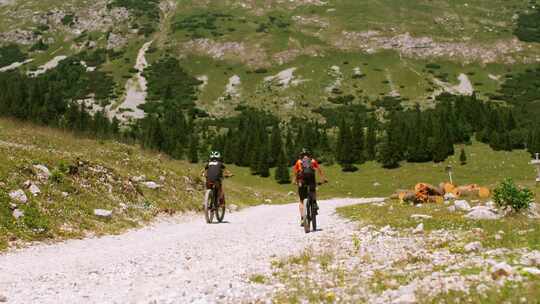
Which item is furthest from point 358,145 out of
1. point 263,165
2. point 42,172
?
point 42,172

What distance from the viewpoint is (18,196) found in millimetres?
17438

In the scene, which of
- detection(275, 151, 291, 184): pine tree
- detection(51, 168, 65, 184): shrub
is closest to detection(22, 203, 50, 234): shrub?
detection(51, 168, 65, 184): shrub

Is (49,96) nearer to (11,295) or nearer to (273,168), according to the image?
(273,168)

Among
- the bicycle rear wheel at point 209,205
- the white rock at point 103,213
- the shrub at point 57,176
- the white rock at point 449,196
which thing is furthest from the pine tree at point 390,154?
the shrub at point 57,176

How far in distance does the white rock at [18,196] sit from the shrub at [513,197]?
61.1ft

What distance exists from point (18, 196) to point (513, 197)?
1908 centimetres

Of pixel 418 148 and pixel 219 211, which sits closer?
pixel 219 211

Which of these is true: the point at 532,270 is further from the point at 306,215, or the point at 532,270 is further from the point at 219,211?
the point at 219,211

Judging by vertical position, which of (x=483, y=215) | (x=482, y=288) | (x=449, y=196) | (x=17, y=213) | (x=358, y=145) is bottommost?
(x=358, y=145)

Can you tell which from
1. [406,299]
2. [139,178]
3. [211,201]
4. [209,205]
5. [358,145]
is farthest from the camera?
[358,145]

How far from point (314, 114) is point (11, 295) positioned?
15514 centimetres

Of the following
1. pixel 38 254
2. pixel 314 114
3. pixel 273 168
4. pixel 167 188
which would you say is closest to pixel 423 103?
pixel 314 114

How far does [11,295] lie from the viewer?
333 inches

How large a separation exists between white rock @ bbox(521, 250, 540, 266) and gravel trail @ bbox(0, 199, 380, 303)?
4.53m
